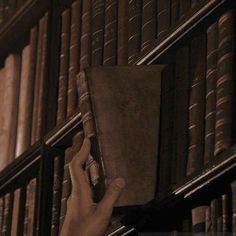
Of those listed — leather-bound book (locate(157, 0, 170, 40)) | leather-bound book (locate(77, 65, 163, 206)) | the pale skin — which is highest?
leather-bound book (locate(157, 0, 170, 40))

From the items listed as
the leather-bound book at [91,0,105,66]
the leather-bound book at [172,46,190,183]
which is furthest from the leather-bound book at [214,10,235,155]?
the leather-bound book at [91,0,105,66]

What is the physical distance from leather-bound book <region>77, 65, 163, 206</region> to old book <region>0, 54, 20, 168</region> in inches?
29.1

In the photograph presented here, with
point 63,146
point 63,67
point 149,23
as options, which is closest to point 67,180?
point 63,146

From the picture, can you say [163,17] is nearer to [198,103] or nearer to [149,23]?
[149,23]

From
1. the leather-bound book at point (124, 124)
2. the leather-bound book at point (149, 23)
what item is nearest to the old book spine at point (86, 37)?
the leather-bound book at point (149, 23)

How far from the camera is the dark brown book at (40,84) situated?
8.39 ft

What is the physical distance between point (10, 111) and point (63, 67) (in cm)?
31

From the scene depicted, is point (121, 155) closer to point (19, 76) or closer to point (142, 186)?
point (142, 186)

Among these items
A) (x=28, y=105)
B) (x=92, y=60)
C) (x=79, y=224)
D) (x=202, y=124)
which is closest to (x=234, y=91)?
(x=202, y=124)

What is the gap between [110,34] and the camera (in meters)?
2.31

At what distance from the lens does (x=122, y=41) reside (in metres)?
2.25

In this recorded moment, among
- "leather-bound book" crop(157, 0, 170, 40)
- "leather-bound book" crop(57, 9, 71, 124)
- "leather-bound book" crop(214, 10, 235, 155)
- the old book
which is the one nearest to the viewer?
"leather-bound book" crop(214, 10, 235, 155)

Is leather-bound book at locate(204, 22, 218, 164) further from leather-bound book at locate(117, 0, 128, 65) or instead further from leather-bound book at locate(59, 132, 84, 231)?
leather-bound book at locate(59, 132, 84, 231)

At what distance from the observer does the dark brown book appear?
2557 mm
